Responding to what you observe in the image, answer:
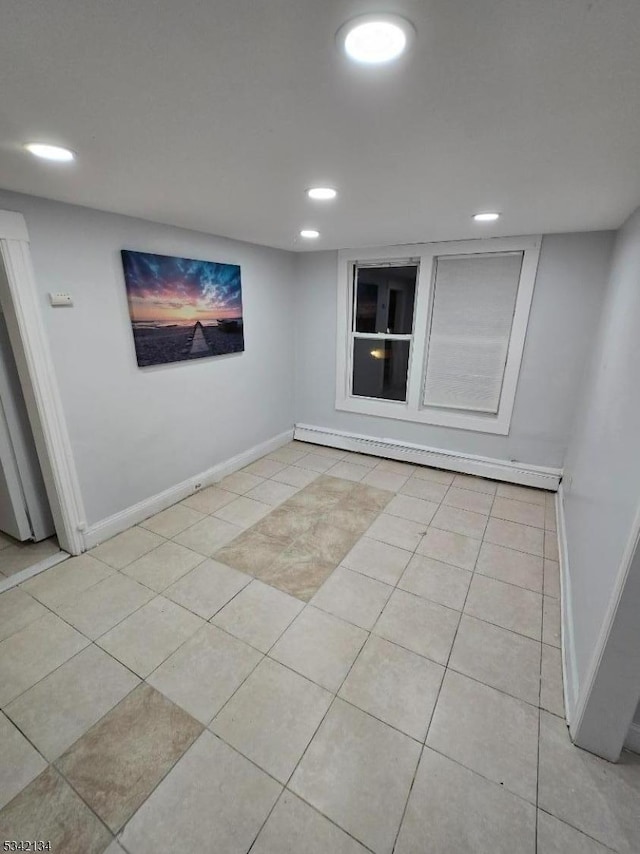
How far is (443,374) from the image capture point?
12.5ft

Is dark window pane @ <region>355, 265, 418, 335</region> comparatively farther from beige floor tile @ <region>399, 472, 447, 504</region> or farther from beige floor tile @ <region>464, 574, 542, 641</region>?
beige floor tile @ <region>464, 574, 542, 641</region>

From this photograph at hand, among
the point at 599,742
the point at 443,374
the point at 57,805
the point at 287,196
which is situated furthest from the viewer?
the point at 443,374

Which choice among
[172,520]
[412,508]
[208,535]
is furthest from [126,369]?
[412,508]

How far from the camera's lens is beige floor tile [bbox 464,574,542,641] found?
6.75 ft

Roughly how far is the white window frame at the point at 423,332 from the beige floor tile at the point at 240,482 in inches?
54.2

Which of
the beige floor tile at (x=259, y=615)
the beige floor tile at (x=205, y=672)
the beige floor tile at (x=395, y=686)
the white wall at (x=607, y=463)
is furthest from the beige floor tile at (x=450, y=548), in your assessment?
the beige floor tile at (x=205, y=672)

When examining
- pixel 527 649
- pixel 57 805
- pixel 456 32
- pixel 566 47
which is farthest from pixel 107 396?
pixel 527 649

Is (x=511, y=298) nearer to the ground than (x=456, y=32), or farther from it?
nearer to the ground

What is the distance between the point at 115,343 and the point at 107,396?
38 cm

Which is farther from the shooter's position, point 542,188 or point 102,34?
point 542,188

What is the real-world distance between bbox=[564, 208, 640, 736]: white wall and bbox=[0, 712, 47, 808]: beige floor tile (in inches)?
85.7

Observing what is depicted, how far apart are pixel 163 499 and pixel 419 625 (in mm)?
2226

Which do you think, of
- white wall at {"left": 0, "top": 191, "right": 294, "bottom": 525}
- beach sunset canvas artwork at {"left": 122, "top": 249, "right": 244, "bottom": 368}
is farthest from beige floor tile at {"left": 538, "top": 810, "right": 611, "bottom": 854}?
beach sunset canvas artwork at {"left": 122, "top": 249, "right": 244, "bottom": 368}

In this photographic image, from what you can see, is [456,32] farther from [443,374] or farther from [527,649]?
[443,374]
